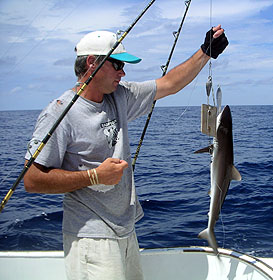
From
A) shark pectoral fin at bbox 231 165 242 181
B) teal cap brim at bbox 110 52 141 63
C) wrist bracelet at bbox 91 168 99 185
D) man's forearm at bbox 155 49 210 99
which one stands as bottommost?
shark pectoral fin at bbox 231 165 242 181

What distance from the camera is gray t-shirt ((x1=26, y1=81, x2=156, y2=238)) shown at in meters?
2.50

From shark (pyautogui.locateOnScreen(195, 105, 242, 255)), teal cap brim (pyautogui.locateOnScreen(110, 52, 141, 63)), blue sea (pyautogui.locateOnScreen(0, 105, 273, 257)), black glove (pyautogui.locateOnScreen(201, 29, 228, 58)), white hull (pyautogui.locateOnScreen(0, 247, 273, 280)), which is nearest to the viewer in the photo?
teal cap brim (pyautogui.locateOnScreen(110, 52, 141, 63))

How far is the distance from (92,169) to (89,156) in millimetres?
188

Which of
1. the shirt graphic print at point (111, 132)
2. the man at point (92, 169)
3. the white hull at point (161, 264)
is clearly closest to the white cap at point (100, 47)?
the man at point (92, 169)

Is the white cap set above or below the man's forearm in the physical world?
above

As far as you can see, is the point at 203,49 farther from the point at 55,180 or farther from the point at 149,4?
the point at 55,180

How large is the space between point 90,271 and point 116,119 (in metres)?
1.04

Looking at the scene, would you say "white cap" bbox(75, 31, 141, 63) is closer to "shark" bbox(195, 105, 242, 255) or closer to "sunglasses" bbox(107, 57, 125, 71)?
"sunglasses" bbox(107, 57, 125, 71)

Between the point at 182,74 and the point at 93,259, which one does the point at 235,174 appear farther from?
the point at 93,259

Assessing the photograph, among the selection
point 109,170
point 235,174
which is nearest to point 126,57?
point 109,170

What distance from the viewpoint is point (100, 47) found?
2.69m

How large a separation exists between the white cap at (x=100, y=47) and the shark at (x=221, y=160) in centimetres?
73

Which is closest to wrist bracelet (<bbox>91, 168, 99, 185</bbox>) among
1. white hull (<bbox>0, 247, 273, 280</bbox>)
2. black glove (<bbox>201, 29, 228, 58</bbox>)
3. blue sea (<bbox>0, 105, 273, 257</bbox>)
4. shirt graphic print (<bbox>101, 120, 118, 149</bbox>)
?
shirt graphic print (<bbox>101, 120, 118, 149</bbox>)

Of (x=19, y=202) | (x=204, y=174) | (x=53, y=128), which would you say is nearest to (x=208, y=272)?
(x=53, y=128)
